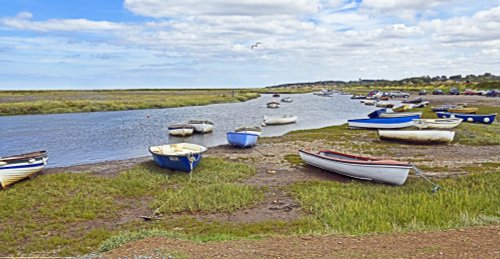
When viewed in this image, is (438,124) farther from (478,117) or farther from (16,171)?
(16,171)

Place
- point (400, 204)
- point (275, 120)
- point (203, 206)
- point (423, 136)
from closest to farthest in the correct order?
point (400, 204) → point (203, 206) → point (423, 136) → point (275, 120)

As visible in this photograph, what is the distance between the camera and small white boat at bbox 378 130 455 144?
87.7 feet

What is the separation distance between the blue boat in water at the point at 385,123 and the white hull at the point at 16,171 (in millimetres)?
26898

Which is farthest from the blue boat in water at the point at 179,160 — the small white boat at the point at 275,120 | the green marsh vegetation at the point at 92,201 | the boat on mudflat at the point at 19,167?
the small white boat at the point at 275,120

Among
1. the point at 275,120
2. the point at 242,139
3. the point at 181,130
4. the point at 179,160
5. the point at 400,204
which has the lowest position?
the point at 275,120

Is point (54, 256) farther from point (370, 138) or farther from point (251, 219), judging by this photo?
point (370, 138)

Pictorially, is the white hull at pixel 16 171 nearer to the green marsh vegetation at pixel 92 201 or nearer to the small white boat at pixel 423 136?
the green marsh vegetation at pixel 92 201

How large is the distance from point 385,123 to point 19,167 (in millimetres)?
28679

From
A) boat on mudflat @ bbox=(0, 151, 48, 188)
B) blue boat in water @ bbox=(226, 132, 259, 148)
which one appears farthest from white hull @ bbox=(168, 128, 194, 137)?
boat on mudflat @ bbox=(0, 151, 48, 188)

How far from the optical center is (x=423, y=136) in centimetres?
2728

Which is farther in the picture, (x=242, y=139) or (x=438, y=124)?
(x=438, y=124)

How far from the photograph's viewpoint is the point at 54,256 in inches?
413

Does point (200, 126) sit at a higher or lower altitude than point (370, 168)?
lower

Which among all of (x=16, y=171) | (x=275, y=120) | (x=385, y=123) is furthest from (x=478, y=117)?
(x=16, y=171)
